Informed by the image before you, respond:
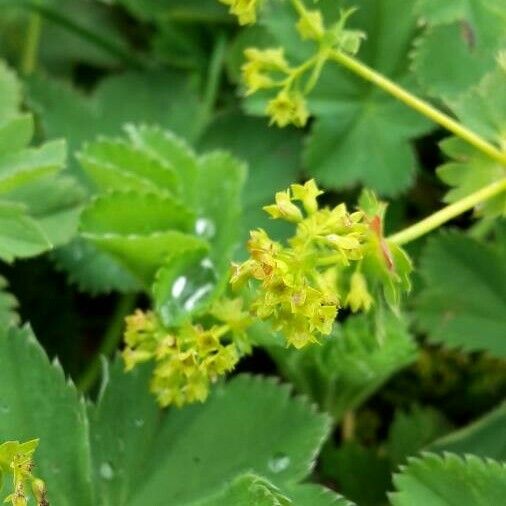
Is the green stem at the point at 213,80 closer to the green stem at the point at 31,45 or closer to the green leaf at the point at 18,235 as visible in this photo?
the green stem at the point at 31,45

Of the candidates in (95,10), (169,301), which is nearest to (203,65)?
(95,10)

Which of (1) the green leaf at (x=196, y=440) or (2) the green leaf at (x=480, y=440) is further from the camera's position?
(2) the green leaf at (x=480, y=440)

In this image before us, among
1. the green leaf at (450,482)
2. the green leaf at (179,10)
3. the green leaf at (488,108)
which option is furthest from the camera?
the green leaf at (179,10)

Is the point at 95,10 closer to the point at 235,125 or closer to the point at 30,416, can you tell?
the point at 235,125

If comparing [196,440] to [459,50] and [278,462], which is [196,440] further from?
[459,50]

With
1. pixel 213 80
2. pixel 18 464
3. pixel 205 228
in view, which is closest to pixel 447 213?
pixel 205 228

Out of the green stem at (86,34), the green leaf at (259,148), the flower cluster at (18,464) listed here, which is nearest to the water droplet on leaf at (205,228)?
the green leaf at (259,148)
